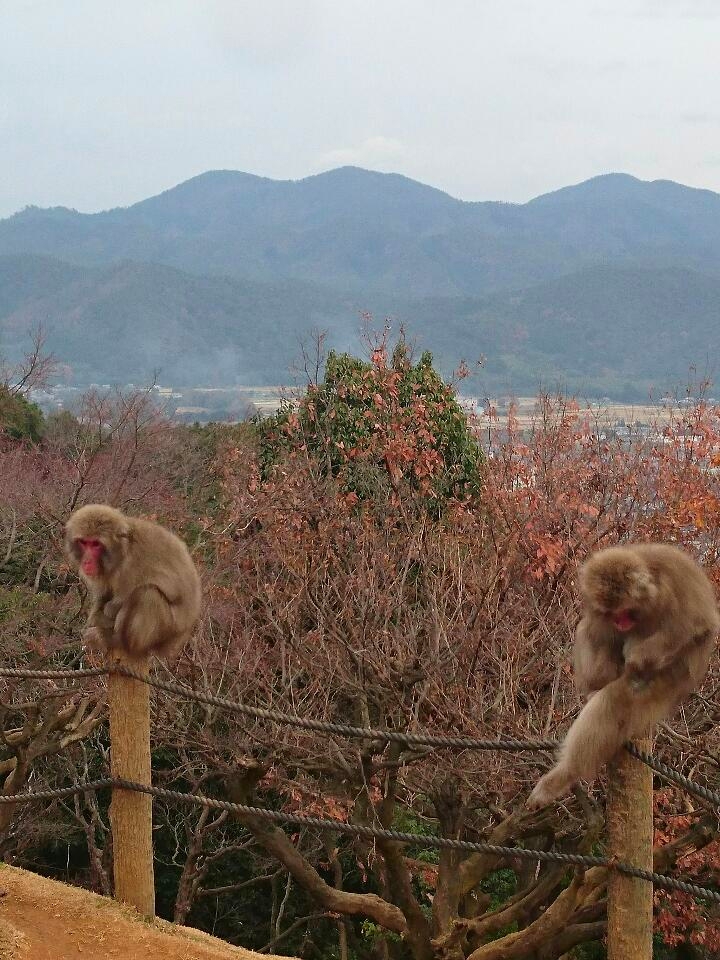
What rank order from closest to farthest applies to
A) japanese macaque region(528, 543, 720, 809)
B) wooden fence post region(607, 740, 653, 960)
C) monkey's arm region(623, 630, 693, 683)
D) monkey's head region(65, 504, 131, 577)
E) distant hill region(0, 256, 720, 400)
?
wooden fence post region(607, 740, 653, 960), japanese macaque region(528, 543, 720, 809), monkey's arm region(623, 630, 693, 683), monkey's head region(65, 504, 131, 577), distant hill region(0, 256, 720, 400)

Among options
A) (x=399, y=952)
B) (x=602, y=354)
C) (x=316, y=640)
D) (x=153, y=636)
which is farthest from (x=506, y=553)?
(x=602, y=354)

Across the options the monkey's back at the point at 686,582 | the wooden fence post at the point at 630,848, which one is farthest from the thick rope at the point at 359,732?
the monkey's back at the point at 686,582

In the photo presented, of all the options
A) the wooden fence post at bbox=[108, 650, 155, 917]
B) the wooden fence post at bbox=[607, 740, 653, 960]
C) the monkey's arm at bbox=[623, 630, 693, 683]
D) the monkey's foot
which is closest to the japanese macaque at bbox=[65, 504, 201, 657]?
the wooden fence post at bbox=[108, 650, 155, 917]

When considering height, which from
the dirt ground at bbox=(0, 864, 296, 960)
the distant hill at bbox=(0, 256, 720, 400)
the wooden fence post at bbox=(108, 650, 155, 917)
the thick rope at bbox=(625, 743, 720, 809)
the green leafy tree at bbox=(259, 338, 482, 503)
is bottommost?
the dirt ground at bbox=(0, 864, 296, 960)

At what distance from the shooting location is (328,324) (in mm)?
127625

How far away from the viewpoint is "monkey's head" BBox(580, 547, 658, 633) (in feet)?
11.9

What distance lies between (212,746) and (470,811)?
241cm

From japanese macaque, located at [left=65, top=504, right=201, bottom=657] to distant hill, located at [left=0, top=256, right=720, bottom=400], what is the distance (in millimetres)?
A: 71379

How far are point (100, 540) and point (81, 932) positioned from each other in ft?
5.79

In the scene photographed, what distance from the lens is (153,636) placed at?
4738 millimetres

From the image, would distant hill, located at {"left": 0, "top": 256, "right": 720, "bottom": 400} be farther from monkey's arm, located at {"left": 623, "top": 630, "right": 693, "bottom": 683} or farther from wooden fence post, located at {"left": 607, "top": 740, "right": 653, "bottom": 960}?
wooden fence post, located at {"left": 607, "top": 740, "right": 653, "bottom": 960}

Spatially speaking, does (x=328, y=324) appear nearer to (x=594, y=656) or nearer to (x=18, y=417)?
(x=18, y=417)

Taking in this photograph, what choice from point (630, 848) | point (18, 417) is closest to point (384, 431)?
point (630, 848)

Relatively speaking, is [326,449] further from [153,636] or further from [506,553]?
[153,636]
